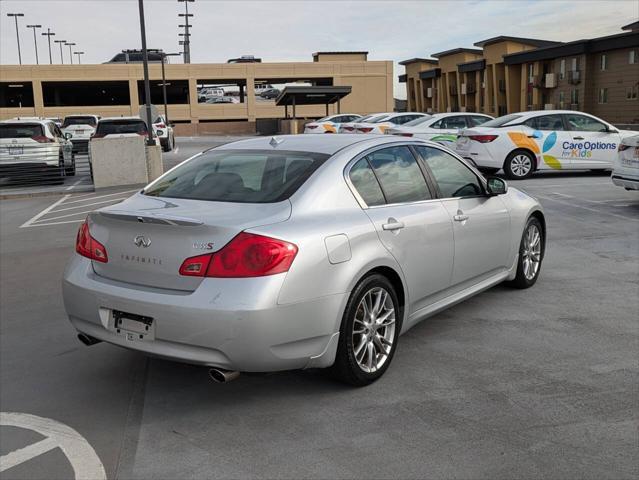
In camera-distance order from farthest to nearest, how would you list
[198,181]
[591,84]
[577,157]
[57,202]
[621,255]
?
[591,84], [577,157], [57,202], [621,255], [198,181]

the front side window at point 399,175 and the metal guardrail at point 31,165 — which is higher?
the front side window at point 399,175

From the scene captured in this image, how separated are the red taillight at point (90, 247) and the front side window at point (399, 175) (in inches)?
72.6

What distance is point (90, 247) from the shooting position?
14.2 ft

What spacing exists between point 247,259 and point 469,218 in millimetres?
2277

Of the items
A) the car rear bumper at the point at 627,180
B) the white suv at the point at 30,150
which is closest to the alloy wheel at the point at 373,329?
the car rear bumper at the point at 627,180

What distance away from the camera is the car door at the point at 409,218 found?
454 cm

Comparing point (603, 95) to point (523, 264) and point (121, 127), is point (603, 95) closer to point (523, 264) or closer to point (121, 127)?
point (121, 127)

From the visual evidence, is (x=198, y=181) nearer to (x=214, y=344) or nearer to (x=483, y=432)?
(x=214, y=344)

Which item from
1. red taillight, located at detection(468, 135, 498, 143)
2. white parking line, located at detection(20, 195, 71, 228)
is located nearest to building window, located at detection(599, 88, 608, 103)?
red taillight, located at detection(468, 135, 498, 143)

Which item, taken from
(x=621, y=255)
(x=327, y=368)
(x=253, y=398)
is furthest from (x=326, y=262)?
(x=621, y=255)

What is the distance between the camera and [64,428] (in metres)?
3.90

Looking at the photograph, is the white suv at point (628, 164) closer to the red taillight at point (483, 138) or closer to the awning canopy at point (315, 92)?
the red taillight at point (483, 138)

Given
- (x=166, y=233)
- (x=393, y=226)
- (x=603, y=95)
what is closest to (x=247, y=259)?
(x=166, y=233)

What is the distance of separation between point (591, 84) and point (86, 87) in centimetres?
5182
